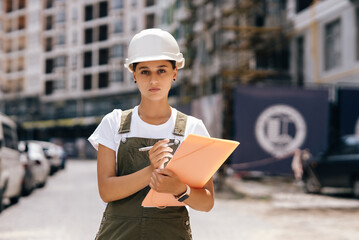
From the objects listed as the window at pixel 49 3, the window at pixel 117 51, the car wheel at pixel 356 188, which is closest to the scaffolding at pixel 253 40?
the car wheel at pixel 356 188

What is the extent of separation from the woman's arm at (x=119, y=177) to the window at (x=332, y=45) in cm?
2256

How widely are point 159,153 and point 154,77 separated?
0.38 meters

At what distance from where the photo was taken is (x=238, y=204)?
44.7 feet

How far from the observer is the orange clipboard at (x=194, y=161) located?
2.07 m

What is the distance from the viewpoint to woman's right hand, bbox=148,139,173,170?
2.06 metres

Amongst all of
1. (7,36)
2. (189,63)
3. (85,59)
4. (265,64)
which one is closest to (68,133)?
(85,59)

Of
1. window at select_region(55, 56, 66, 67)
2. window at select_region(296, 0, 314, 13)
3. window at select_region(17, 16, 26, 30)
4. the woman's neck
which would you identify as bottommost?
the woman's neck

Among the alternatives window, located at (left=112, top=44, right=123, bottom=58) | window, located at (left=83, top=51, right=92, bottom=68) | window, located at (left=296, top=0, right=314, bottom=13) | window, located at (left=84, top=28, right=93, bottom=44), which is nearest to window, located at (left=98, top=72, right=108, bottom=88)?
window, located at (left=112, top=44, right=123, bottom=58)

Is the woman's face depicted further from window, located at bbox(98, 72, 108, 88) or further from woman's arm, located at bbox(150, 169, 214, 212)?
window, located at bbox(98, 72, 108, 88)

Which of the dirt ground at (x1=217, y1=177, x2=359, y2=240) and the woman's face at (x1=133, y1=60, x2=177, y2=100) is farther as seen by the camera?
the dirt ground at (x1=217, y1=177, x2=359, y2=240)

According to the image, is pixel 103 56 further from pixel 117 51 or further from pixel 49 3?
pixel 49 3

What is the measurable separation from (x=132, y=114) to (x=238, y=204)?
11539 millimetres

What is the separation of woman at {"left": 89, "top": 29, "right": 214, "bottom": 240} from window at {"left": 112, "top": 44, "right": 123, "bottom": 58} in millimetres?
68330

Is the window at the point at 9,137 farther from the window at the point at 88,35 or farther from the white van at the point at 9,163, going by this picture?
the window at the point at 88,35
